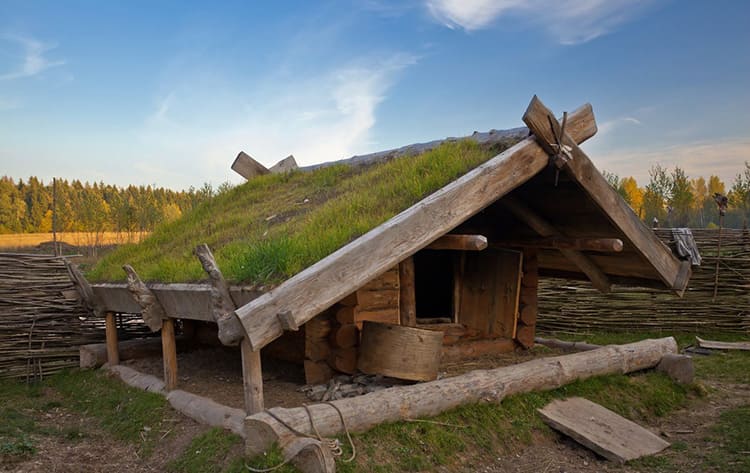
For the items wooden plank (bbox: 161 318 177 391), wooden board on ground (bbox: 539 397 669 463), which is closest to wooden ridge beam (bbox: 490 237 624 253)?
wooden board on ground (bbox: 539 397 669 463)

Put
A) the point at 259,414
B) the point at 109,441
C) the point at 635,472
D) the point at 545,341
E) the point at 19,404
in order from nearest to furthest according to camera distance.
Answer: the point at 259,414 < the point at 635,472 < the point at 109,441 < the point at 19,404 < the point at 545,341

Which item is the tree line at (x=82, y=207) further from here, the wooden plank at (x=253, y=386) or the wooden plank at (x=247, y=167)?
the wooden plank at (x=253, y=386)

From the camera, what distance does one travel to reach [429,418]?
195 inches

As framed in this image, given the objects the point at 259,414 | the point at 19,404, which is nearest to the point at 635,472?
the point at 259,414

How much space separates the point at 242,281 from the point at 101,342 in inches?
193

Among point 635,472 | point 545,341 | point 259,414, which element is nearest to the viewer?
point 259,414

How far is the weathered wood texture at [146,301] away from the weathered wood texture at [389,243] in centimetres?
229

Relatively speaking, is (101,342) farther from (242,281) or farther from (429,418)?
(429,418)

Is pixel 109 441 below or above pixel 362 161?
below

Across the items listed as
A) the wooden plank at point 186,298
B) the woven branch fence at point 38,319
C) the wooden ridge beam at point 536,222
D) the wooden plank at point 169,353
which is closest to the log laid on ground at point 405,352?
the wooden plank at point 186,298

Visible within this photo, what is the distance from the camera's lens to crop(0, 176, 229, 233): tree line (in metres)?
31.0

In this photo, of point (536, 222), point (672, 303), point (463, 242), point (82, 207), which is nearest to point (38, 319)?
point (463, 242)

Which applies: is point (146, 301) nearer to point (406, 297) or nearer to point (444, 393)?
Answer: point (406, 297)

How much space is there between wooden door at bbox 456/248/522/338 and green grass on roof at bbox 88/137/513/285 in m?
1.56
